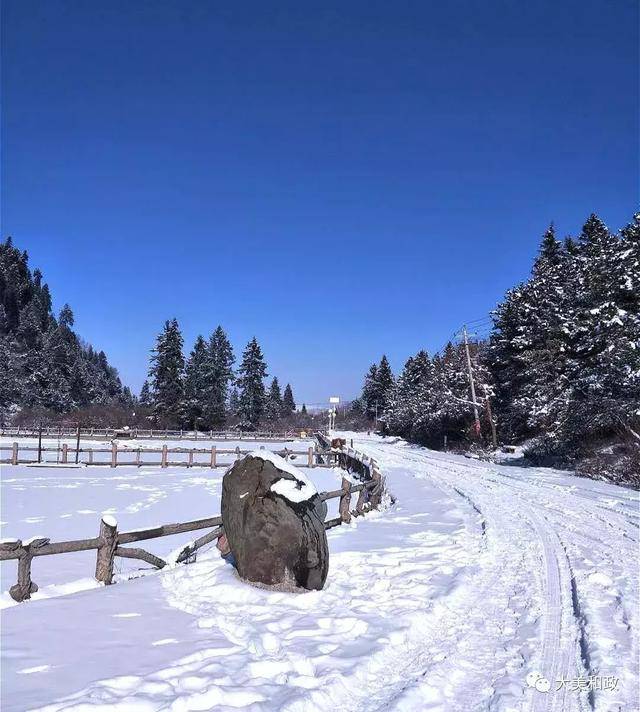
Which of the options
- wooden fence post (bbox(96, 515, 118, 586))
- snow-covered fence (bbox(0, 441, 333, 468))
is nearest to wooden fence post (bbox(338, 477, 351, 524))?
wooden fence post (bbox(96, 515, 118, 586))

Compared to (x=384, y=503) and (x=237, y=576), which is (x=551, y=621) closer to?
(x=237, y=576)

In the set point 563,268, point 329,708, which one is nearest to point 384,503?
point 329,708

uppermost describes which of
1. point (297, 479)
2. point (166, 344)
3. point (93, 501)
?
point (166, 344)

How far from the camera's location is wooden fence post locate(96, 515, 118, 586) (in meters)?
6.90

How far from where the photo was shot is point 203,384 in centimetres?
6688

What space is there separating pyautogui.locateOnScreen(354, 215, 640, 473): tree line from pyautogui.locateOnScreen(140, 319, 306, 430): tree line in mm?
24990

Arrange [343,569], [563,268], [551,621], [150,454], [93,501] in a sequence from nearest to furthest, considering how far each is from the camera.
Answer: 1. [551,621]
2. [343,569]
3. [93,501]
4. [563,268]
5. [150,454]

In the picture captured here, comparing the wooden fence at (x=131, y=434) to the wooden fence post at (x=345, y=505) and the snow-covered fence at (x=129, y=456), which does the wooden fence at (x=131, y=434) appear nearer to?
the snow-covered fence at (x=129, y=456)

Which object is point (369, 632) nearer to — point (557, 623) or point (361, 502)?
point (557, 623)

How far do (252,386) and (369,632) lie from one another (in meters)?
61.3

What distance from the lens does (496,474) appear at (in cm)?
2145

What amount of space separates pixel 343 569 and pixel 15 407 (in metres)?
72.8

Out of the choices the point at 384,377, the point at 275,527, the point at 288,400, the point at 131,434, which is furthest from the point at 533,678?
the point at 288,400

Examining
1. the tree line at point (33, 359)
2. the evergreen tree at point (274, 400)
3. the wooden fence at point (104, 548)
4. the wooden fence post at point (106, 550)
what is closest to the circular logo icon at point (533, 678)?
the wooden fence at point (104, 548)
